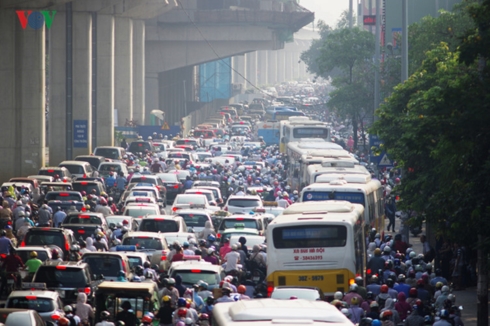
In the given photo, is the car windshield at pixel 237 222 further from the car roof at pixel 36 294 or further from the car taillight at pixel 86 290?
the car roof at pixel 36 294

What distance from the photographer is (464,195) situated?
758 inches

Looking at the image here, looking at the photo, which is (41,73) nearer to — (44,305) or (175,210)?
(175,210)

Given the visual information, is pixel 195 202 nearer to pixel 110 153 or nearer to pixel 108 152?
pixel 110 153

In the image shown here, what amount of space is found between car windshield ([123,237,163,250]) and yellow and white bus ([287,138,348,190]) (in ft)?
55.0

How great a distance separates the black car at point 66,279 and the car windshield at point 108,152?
33.5 m

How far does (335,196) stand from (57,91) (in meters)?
32.6

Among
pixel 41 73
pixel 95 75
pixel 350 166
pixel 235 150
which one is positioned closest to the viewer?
pixel 350 166

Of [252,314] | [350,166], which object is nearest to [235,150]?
[350,166]

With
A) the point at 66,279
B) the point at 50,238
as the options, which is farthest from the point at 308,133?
the point at 66,279

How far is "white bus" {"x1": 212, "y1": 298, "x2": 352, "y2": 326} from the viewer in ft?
34.5

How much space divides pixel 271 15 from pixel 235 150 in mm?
26063

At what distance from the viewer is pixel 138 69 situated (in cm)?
8375

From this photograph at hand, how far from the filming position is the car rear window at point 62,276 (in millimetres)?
19859

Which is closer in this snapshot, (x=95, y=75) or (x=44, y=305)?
(x=44, y=305)
